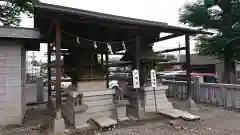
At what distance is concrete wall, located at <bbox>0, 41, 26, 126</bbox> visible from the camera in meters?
6.50

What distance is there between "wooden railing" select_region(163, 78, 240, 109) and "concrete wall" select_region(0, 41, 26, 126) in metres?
7.37

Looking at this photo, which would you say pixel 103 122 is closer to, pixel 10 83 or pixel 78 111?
pixel 78 111

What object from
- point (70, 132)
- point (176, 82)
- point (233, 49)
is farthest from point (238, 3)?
point (70, 132)

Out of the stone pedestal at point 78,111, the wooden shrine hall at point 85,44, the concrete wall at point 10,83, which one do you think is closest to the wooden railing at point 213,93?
the wooden shrine hall at point 85,44

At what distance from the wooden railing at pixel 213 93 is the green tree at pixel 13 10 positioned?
10139 millimetres

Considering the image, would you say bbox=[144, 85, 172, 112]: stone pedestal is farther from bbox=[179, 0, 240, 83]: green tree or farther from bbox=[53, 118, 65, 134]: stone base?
bbox=[179, 0, 240, 83]: green tree

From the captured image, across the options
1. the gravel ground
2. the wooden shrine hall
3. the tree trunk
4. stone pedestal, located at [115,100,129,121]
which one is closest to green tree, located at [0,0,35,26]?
the wooden shrine hall

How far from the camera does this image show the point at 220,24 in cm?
1223

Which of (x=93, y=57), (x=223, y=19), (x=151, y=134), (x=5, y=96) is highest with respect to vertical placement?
(x=223, y=19)

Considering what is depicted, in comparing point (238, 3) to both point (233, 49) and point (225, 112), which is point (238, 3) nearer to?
point (233, 49)

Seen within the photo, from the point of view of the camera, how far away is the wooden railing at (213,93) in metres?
7.97

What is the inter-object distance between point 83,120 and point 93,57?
2.38 m

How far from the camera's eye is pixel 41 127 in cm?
622

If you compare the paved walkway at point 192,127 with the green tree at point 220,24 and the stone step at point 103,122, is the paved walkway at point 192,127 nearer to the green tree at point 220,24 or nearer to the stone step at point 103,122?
the stone step at point 103,122
